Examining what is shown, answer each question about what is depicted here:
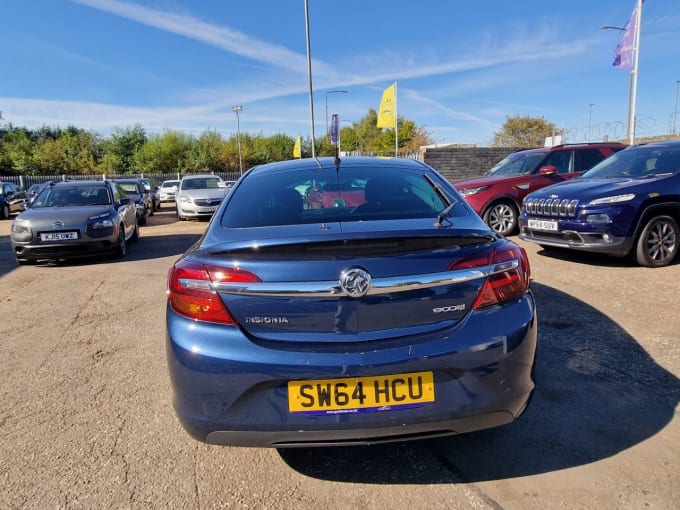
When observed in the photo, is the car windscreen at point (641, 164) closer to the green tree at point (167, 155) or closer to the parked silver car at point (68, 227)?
the parked silver car at point (68, 227)

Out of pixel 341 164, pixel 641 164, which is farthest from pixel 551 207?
pixel 341 164

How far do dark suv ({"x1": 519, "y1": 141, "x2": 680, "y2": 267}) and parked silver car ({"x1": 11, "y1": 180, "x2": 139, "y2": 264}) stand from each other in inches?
293

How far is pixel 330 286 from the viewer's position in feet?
6.40

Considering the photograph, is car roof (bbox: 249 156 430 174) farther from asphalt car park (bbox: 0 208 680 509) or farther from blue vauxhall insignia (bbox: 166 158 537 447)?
asphalt car park (bbox: 0 208 680 509)

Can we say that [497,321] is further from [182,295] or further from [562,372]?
[562,372]

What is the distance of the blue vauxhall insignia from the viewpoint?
195 cm

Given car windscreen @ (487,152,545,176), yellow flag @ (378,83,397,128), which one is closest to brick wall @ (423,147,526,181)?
yellow flag @ (378,83,397,128)

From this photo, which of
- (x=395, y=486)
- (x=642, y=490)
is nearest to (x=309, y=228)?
(x=395, y=486)

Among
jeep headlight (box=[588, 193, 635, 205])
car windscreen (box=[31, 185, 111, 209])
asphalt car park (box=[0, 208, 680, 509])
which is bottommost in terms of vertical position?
asphalt car park (box=[0, 208, 680, 509])

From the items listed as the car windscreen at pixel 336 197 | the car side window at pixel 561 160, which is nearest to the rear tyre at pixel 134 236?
the car windscreen at pixel 336 197

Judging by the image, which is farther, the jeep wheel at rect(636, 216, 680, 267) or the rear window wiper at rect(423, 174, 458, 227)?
the jeep wheel at rect(636, 216, 680, 267)

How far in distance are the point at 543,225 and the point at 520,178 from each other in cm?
276

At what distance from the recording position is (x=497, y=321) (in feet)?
6.82

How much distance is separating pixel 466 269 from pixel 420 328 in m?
0.33
